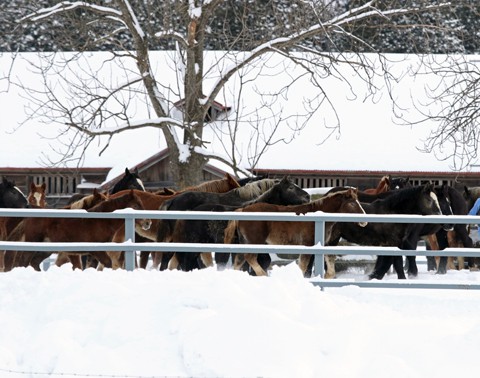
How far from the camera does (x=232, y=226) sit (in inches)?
459

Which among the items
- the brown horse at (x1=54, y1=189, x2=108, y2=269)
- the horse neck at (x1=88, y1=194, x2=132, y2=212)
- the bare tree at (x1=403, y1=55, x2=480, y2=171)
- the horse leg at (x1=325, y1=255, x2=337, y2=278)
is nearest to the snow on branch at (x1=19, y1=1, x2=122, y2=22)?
the bare tree at (x1=403, y1=55, x2=480, y2=171)

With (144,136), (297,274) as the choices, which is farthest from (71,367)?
(144,136)

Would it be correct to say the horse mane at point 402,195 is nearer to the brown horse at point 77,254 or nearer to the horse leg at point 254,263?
the horse leg at point 254,263

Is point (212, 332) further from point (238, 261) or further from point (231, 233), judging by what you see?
point (238, 261)

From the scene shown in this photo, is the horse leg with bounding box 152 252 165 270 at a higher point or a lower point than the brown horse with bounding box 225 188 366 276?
lower

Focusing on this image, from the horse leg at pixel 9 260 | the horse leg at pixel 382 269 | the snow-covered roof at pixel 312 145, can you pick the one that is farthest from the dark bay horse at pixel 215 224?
the snow-covered roof at pixel 312 145

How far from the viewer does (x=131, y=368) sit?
6.30 metres

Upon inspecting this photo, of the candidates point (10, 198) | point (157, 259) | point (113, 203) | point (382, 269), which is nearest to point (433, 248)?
point (382, 269)

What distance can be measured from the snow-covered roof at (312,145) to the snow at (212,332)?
17222mm

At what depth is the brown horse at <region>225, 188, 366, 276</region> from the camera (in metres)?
11.1

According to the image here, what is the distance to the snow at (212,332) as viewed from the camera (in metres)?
6.28

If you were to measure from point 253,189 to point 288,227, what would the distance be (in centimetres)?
139

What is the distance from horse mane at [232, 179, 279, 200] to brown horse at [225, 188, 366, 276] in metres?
0.94

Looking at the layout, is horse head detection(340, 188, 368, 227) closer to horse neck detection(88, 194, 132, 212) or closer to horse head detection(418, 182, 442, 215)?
horse head detection(418, 182, 442, 215)
